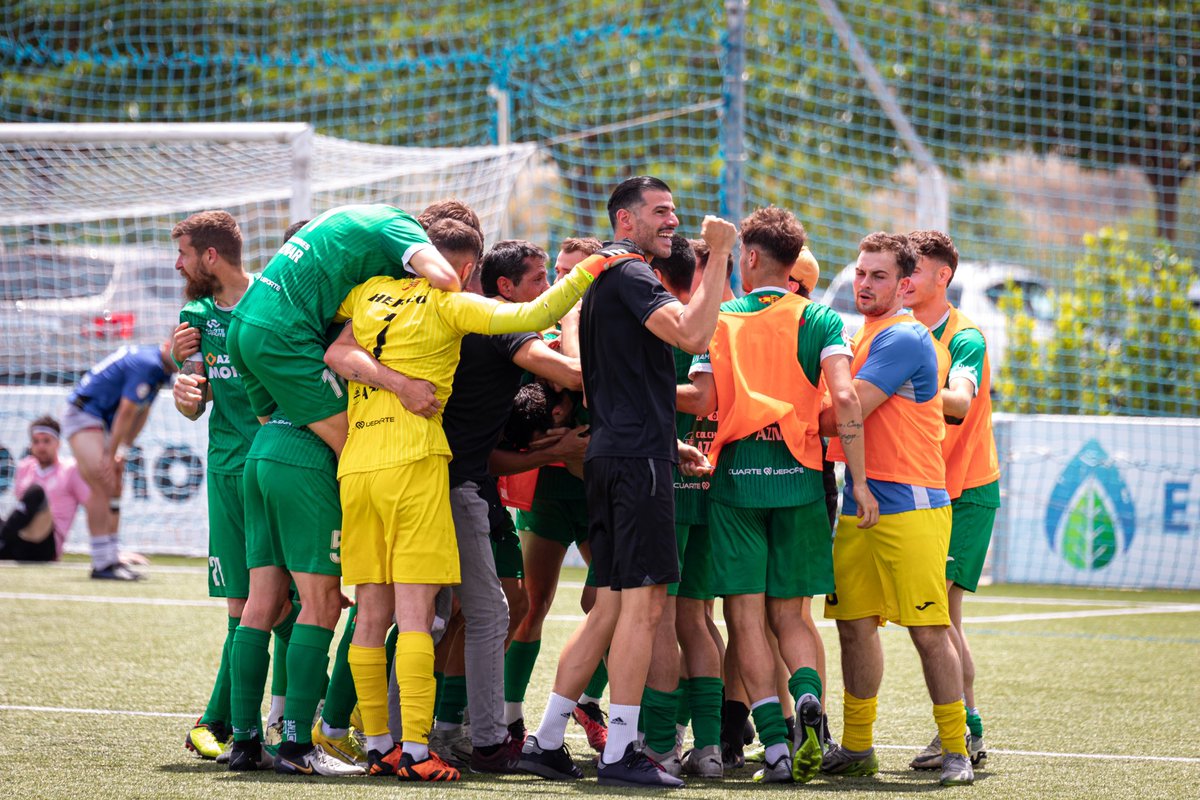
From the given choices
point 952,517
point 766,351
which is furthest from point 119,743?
point 952,517

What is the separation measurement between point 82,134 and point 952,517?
803cm

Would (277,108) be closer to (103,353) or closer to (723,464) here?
(103,353)

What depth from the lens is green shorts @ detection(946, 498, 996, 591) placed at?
5770 mm

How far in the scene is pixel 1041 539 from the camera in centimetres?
1195

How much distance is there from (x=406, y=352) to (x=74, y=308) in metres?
11.2

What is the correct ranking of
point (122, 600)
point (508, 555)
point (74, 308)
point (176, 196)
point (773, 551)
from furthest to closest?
point (74, 308), point (176, 196), point (122, 600), point (508, 555), point (773, 551)

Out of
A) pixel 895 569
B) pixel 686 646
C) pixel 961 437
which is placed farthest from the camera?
pixel 961 437

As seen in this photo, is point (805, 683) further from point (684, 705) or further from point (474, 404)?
point (474, 404)

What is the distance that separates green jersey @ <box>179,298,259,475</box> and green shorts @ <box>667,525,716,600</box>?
173 cm

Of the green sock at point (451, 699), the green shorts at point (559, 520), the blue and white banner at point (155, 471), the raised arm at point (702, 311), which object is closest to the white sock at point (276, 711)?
the green sock at point (451, 699)

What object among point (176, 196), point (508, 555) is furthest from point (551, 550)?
point (176, 196)

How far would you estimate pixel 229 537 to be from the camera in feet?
18.1

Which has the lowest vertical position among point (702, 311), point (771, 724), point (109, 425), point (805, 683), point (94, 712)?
point (94, 712)

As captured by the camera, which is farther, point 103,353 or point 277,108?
point 277,108
